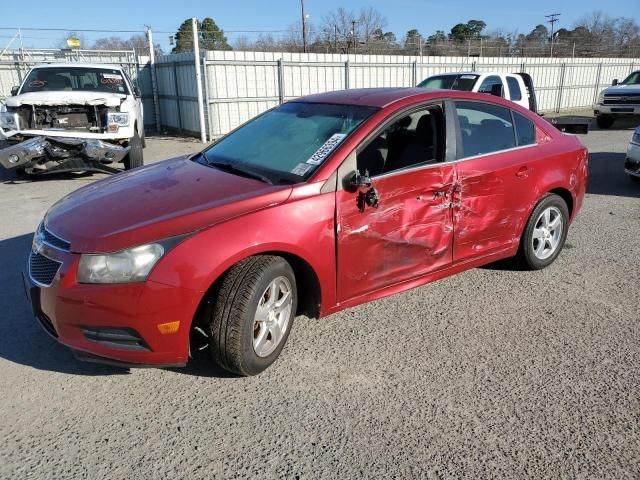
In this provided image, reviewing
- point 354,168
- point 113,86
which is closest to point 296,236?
point 354,168

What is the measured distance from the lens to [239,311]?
9.37ft

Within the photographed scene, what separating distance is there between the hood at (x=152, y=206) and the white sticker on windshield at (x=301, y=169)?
208 millimetres

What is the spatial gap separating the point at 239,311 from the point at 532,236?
9.59 feet

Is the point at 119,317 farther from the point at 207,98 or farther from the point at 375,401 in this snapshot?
the point at 207,98

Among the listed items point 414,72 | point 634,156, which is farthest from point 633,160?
point 414,72

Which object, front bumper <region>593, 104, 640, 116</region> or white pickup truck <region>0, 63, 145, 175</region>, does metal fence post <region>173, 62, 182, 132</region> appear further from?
front bumper <region>593, 104, 640, 116</region>

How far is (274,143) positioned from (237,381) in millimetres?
1701

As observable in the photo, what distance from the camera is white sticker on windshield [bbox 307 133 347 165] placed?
3.34m

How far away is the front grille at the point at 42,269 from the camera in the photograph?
9.34 feet

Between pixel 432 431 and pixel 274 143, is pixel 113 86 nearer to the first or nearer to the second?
pixel 274 143

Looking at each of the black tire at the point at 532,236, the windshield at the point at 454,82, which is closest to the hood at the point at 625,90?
the windshield at the point at 454,82

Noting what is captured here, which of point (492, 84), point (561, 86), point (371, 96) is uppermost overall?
point (371, 96)

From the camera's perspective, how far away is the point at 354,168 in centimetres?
334

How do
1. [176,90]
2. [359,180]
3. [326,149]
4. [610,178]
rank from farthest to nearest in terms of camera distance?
[176,90] < [610,178] < [326,149] < [359,180]
